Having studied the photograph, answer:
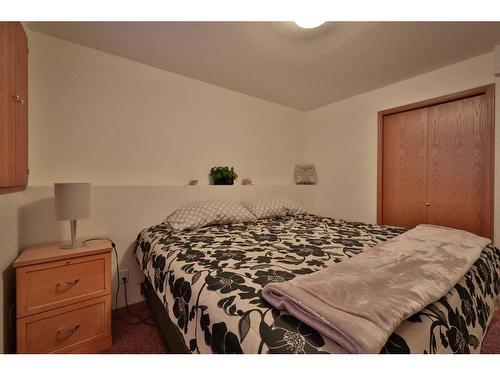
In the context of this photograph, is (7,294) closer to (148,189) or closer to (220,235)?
(148,189)

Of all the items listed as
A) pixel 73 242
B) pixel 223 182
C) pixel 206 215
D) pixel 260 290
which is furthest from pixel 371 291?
pixel 223 182

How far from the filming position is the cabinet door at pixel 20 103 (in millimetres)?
1304

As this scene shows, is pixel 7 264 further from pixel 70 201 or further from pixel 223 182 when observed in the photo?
pixel 223 182

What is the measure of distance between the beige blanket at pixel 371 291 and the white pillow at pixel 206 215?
126 cm

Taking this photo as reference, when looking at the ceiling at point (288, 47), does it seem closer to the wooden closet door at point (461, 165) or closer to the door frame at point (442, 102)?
the door frame at point (442, 102)

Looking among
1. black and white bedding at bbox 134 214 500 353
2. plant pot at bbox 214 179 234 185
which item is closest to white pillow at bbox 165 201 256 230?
black and white bedding at bbox 134 214 500 353

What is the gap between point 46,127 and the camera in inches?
69.9

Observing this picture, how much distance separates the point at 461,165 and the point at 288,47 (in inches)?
79.8

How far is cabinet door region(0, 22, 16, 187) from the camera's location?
1.10 metres

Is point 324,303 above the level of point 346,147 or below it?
below

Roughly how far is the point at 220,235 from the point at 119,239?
920 mm

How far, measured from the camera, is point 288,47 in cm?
193

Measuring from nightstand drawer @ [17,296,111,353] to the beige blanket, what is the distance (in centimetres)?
131
